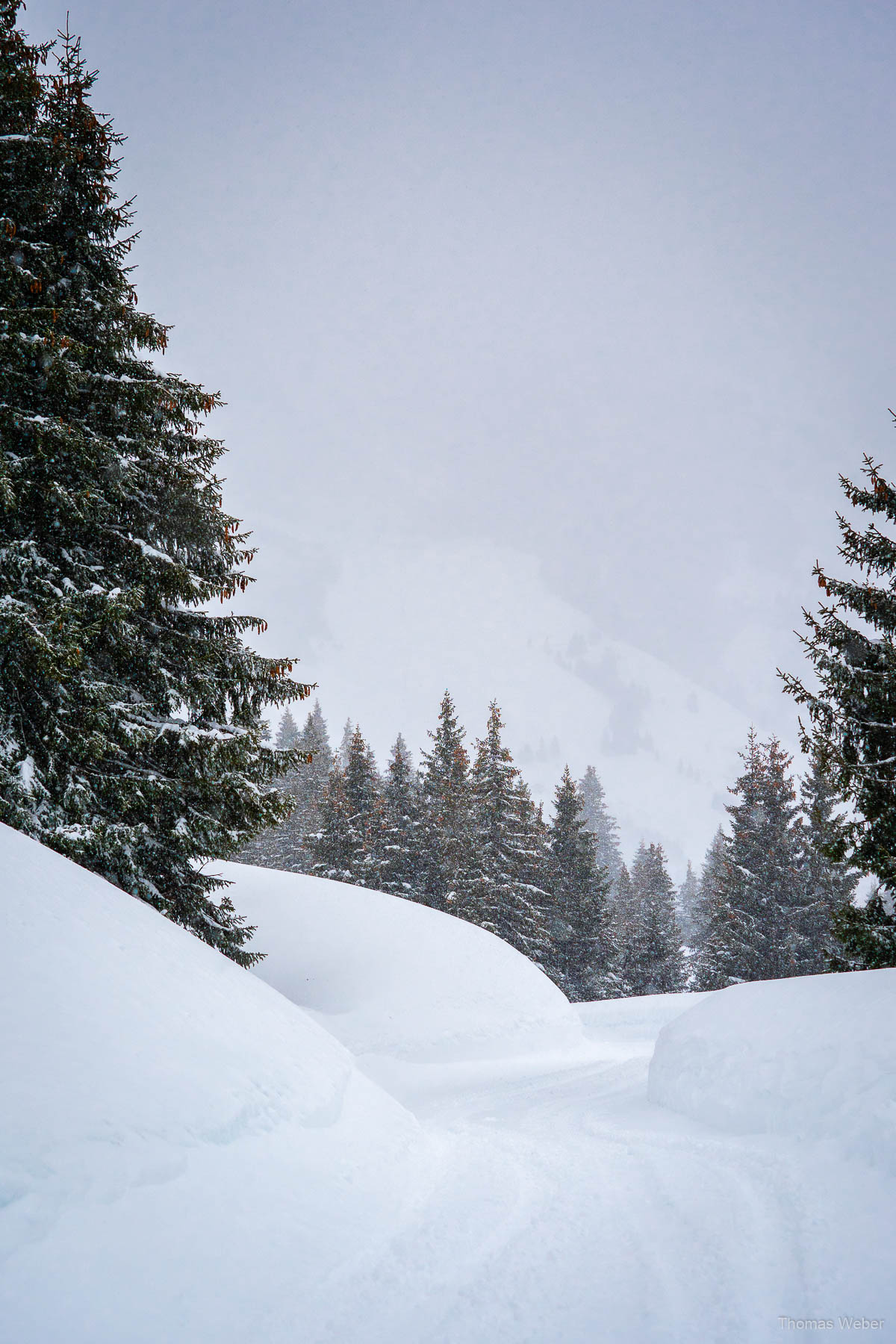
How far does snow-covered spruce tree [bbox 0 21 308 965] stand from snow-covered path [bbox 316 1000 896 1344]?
5044 mm

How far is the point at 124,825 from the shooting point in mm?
7672

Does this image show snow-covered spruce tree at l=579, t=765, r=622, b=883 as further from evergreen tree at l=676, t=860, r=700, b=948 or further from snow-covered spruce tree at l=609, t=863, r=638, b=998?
snow-covered spruce tree at l=609, t=863, r=638, b=998

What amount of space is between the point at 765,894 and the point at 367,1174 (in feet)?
99.6

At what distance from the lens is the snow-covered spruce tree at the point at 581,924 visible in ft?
109

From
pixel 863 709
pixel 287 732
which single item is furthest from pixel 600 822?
pixel 863 709

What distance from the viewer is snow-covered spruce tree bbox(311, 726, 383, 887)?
101 ft

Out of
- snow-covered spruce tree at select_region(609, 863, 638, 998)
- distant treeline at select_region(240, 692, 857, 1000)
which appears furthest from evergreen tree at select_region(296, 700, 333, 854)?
snow-covered spruce tree at select_region(609, 863, 638, 998)

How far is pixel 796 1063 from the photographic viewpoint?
6.51 metres

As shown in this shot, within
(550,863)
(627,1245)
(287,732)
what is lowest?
(627,1245)

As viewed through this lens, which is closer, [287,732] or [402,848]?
[402,848]

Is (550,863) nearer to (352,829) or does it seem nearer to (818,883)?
→ (352,829)

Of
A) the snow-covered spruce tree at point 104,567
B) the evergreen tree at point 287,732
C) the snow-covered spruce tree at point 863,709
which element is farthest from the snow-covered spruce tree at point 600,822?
the snow-covered spruce tree at point 104,567

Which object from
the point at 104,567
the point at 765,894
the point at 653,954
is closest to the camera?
Answer: the point at 104,567

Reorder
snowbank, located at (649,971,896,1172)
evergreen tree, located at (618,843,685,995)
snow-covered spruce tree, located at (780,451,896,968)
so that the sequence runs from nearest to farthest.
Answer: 1. snowbank, located at (649,971,896,1172)
2. snow-covered spruce tree, located at (780,451,896,968)
3. evergreen tree, located at (618,843,685,995)
